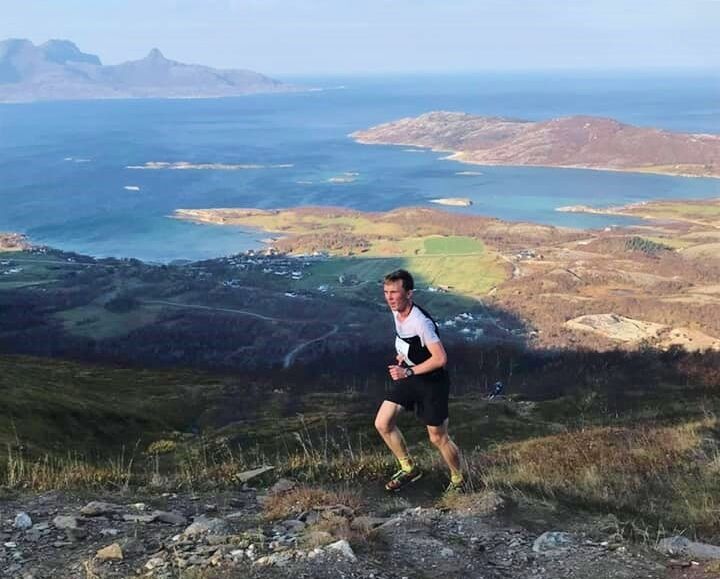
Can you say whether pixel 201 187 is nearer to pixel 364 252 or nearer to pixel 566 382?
pixel 364 252

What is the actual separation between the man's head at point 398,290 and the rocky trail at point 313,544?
2.30 metres

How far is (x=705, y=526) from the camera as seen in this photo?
28.1 ft

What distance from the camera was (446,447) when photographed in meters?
9.20

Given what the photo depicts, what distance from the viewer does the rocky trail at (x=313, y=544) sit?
649 centimetres

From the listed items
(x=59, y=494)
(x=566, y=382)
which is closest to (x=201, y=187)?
(x=566, y=382)

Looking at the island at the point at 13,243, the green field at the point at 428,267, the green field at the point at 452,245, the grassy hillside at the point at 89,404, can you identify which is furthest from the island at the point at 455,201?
the grassy hillside at the point at 89,404

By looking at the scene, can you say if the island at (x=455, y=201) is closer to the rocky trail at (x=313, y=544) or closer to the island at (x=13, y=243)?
the island at (x=13, y=243)

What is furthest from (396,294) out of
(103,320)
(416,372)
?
(103,320)

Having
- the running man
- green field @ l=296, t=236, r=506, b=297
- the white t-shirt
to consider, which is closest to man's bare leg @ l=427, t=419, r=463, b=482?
the running man

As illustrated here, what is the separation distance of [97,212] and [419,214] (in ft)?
239

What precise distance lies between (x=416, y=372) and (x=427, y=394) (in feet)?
1.26

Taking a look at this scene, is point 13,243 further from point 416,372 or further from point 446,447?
point 416,372

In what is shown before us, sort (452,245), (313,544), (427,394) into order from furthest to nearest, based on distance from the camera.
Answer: (452,245)
(427,394)
(313,544)

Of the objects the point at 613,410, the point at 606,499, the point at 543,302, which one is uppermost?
the point at 606,499
